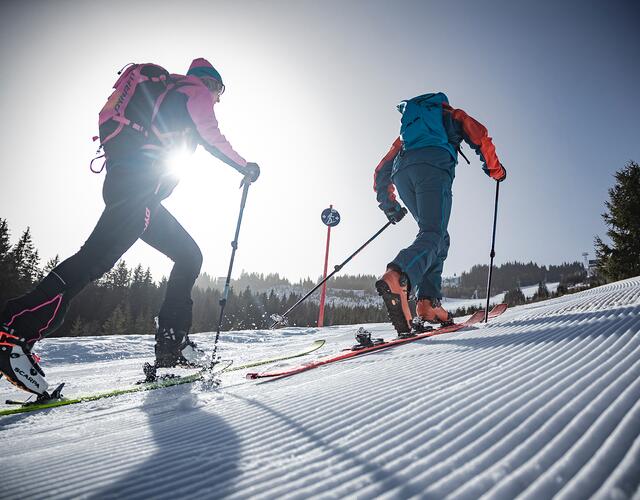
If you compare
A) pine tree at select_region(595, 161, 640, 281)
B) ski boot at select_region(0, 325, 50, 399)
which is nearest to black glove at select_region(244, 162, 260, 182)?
ski boot at select_region(0, 325, 50, 399)

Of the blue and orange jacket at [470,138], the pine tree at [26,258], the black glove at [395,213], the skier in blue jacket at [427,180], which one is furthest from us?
the pine tree at [26,258]

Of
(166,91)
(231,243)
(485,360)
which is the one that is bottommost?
(485,360)

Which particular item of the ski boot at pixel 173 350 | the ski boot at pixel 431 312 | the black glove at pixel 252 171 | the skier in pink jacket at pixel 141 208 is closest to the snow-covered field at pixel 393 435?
the skier in pink jacket at pixel 141 208

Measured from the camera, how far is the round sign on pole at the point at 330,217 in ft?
26.8

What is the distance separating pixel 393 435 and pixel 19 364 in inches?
81.4

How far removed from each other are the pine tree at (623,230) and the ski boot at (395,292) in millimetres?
20895

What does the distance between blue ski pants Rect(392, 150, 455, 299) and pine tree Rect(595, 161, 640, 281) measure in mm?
20349

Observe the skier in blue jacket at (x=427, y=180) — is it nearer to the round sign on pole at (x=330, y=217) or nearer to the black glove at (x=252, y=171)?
the black glove at (x=252, y=171)

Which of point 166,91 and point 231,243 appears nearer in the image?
point 166,91

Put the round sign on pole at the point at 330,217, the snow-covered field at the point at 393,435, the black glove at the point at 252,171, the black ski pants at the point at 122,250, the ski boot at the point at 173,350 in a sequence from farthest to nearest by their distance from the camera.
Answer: the round sign on pole at the point at 330,217 < the black glove at the point at 252,171 < the ski boot at the point at 173,350 < the black ski pants at the point at 122,250 < the snow-covered field at the point at 393,435

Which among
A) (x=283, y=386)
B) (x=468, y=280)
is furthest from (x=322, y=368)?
(x=468, y=280)

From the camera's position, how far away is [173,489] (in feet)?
2.27

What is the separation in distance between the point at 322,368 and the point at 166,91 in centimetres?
229

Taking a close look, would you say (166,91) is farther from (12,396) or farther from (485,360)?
(485,360)
